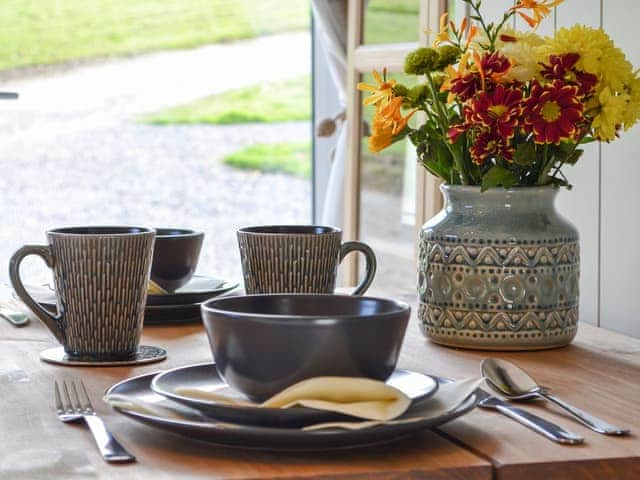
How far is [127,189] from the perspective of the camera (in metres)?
7.02

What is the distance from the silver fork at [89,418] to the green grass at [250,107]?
665 centimetres

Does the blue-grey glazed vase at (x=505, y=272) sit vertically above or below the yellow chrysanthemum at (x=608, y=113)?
below

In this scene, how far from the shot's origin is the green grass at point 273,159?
7.36 metres

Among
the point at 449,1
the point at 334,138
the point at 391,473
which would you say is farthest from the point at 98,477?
the point at 334,138

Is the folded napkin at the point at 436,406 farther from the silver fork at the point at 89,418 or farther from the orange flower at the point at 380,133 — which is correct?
the orange flower at the point at 380,133

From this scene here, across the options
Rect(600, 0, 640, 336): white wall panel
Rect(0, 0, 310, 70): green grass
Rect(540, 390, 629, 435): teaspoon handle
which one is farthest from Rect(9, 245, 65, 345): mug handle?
Rect(0, 0, 310, 70): green grass

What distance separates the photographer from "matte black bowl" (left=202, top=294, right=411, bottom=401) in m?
0.75

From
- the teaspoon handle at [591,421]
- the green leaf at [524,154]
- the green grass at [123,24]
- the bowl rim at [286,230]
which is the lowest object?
the teaspoon handle at [591,421]

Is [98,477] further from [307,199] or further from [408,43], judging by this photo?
[307,199]

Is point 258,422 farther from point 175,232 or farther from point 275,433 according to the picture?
point 175,232

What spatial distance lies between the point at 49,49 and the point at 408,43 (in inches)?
227

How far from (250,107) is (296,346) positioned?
6.93 m

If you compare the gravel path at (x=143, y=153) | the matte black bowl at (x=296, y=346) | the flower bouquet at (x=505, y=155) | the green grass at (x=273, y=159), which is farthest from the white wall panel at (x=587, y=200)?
the green grass at (x=273, y=159)

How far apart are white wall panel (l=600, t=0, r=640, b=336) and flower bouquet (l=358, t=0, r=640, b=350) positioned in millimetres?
366
